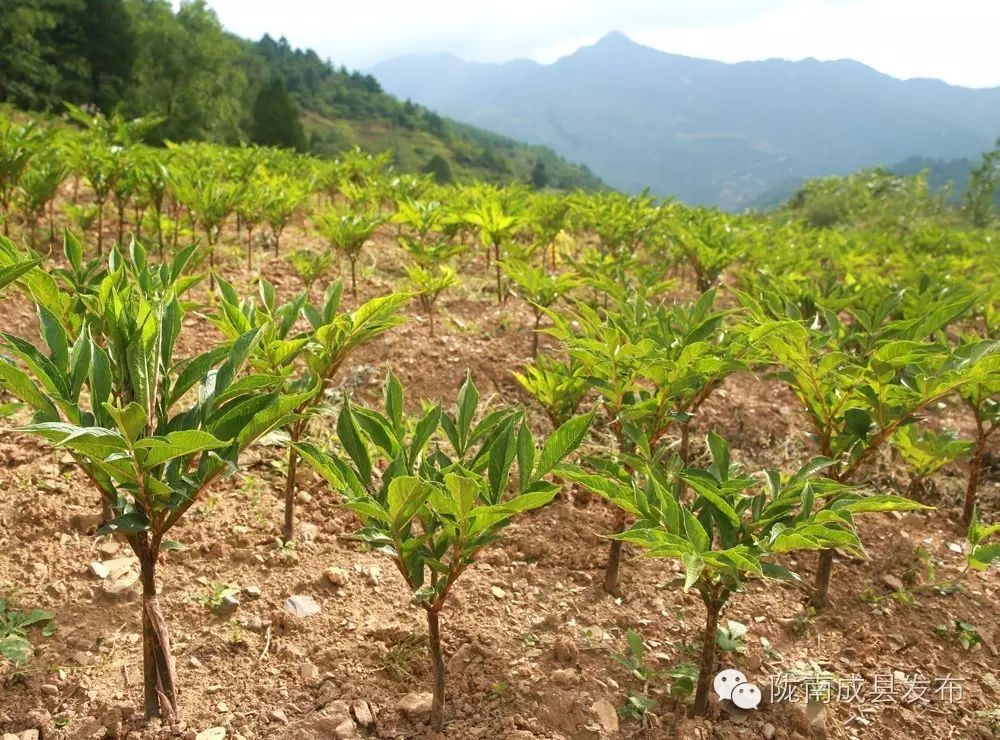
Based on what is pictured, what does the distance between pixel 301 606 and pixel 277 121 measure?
3783cm

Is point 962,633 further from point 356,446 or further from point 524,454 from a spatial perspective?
point 356,446

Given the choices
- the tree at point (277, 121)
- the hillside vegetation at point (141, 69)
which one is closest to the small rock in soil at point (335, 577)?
the hillside vegetation at point (141, 69)

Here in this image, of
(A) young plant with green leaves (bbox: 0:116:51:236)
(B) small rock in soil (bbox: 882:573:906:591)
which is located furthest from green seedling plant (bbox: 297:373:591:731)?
(A) young plant with green leaves (bbox: 0:116:51:236)

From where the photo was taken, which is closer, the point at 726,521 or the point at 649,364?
the point at 726,521

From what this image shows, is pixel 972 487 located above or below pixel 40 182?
below

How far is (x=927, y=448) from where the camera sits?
280 cm

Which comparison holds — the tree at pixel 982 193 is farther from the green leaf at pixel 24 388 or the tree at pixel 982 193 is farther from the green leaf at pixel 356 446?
the green leaf at pixel 24 388

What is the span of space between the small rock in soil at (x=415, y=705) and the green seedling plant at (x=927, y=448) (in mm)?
2229

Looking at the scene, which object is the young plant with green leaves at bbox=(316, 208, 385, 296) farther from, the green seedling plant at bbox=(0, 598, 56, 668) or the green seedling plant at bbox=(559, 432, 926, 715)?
the green seedling plant at bbox=(559, 432, 926, 715)

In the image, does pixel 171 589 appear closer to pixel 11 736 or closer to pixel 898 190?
pixel 11 736

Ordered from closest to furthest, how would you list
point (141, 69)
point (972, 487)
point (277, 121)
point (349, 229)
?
point (972, 487) → point (349, 229) → point (141, 69) → point (277, 121)

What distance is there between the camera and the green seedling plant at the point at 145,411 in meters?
1.22

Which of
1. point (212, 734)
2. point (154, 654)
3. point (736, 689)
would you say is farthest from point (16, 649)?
point (736, 689)

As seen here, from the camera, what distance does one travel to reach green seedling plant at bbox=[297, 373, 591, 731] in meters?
1.35
